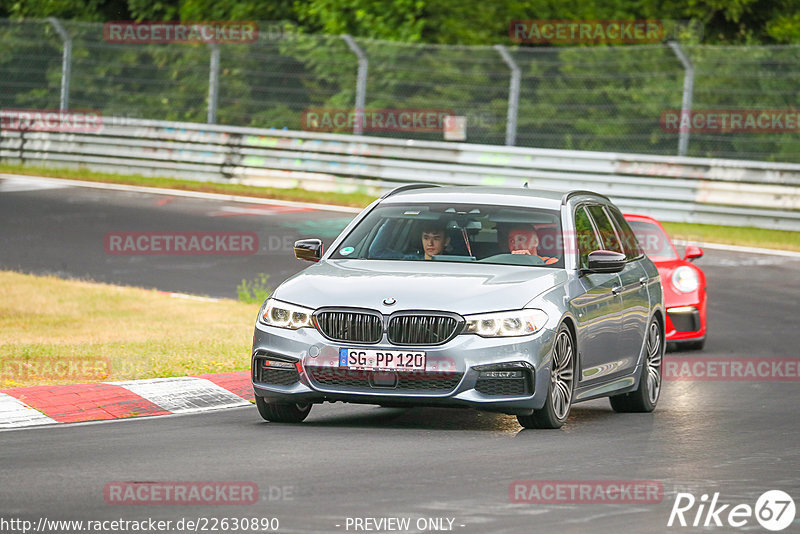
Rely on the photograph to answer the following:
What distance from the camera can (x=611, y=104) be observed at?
1099 inches

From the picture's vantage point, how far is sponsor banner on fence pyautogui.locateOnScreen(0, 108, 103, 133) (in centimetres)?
3091

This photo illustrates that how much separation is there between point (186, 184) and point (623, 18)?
1123 cm

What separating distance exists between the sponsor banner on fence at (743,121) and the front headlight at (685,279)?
1040 cm

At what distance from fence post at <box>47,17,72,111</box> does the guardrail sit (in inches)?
28.0

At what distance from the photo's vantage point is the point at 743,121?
2697 centimetres

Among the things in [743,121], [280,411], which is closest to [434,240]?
[280,411]

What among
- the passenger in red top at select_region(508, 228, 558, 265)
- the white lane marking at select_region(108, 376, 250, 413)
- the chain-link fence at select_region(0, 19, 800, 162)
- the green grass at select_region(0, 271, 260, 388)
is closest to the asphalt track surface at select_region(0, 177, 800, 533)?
the white lane marking at select_region(108, 376, 250, 413)

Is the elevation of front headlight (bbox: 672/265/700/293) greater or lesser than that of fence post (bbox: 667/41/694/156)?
lesser

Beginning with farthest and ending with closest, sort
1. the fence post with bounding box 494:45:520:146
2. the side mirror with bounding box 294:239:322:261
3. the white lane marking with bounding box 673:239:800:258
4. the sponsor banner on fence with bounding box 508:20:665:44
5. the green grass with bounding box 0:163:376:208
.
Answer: the sponsor banner on fence with bounding box 508:20:665:44
the green grass with bounding box 0:163:376:208
the fence post with bounding box 494:45:520:146
the white lane marking with bounding box 673:239:800:258
the side mirror with bounding box 294:239:322:261

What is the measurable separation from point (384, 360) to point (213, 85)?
20.9 meters

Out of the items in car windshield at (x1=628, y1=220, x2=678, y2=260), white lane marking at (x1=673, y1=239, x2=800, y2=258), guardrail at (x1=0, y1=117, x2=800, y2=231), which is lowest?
white lane marking at (x1=673, y1=239, x2=800, y2=258)

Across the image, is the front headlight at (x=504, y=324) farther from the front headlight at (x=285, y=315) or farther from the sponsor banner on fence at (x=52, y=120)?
the sponsor banner on fence at (x=52, y=120)

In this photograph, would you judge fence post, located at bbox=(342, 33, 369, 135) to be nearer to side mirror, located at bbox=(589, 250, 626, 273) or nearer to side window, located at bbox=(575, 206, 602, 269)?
side window, located at bbox=(575, 206, 602, 269)

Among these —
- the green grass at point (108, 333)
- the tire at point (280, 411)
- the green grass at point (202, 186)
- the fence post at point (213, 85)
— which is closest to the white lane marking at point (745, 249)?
the green grass at point (202, 186)
